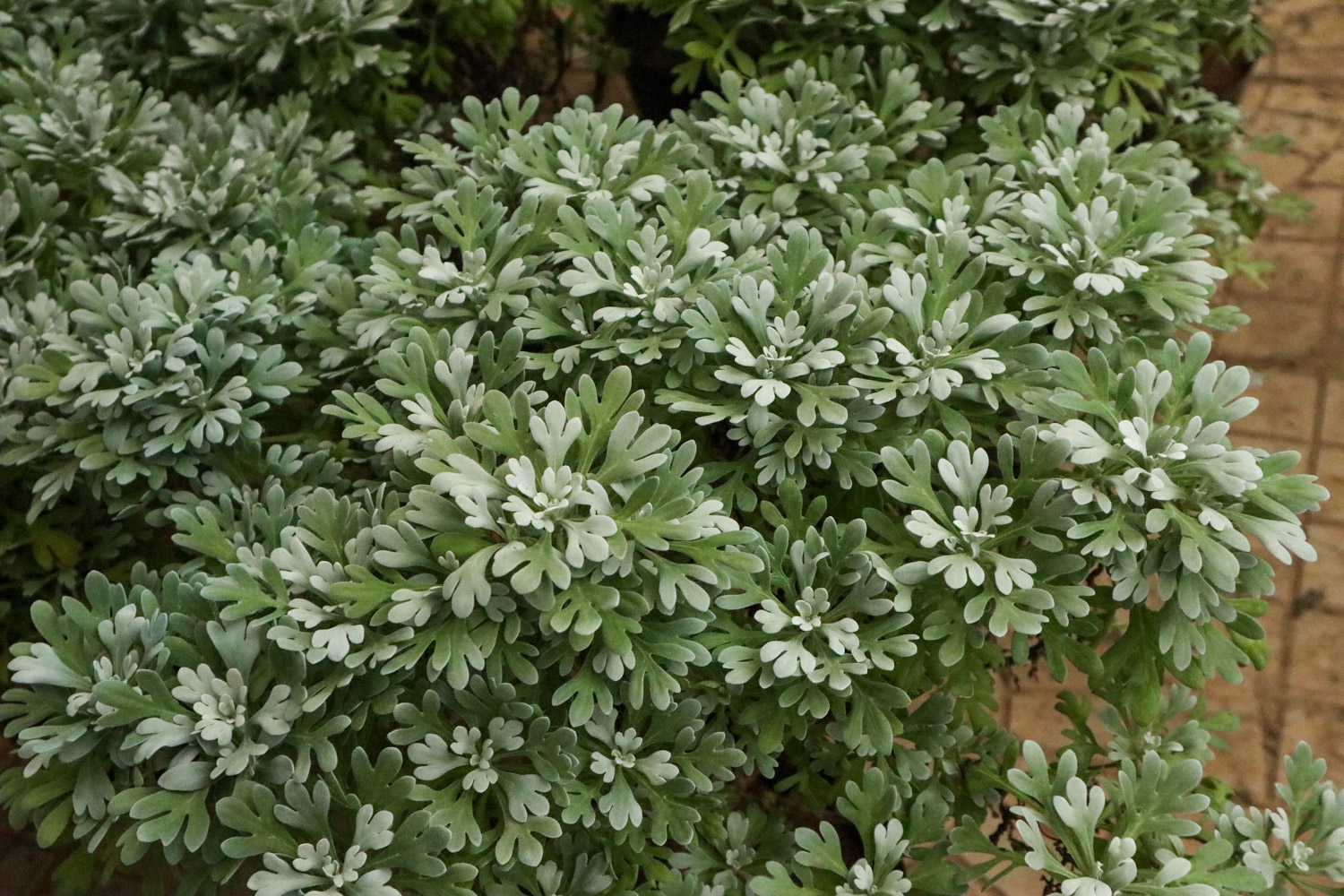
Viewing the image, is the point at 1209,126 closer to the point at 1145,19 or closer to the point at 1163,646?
the point at 1145,19

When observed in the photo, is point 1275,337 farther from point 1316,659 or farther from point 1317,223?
point 1316,659

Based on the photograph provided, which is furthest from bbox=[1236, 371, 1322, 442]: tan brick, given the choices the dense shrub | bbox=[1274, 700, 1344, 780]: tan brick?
the dense shrub

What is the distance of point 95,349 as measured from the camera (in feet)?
4.89

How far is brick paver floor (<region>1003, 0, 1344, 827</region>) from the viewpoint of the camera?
225 cm

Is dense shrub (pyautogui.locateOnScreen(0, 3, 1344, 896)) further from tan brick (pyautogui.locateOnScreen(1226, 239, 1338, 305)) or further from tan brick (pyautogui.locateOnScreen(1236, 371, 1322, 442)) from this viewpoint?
tan brick (pyautogui.locateOnScreen(1226, 239, 1338, 305))

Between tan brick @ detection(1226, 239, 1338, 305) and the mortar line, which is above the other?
tan brick @ detection(1226, 239, 1338, 305)

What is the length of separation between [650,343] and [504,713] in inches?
18.7

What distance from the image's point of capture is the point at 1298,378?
8.73 ft

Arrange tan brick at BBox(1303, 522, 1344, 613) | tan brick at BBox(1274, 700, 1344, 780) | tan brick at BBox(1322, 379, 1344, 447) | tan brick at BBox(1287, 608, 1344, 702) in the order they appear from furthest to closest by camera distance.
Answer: tan brick at BBox(1322, 379, 1344, 447) < tan brick at BBox(1303, 522, 1344, 613) < tan brick at BBox(1287, 608, 1344, 702) < tan brick at BBox(1274, 700, 1344, 780)

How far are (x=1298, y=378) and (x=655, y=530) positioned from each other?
2231 mm

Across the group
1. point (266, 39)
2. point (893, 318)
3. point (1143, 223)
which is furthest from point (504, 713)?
point (266, 39)

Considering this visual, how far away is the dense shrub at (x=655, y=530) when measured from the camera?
1141 mm

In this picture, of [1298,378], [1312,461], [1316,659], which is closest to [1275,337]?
[1298,378]

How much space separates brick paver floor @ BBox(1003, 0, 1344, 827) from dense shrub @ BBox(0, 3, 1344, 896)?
75 cm
